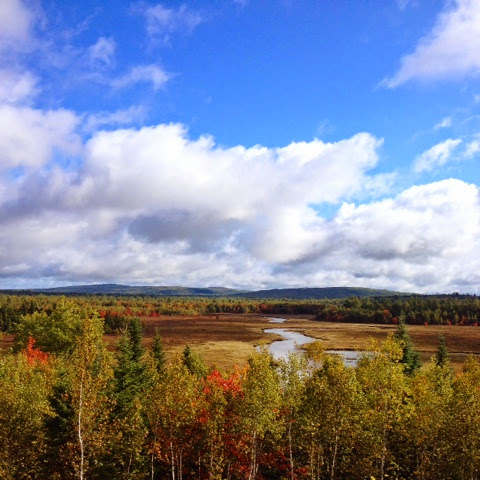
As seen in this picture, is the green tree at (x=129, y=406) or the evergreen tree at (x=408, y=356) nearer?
the green tree at (x=129, y=406)

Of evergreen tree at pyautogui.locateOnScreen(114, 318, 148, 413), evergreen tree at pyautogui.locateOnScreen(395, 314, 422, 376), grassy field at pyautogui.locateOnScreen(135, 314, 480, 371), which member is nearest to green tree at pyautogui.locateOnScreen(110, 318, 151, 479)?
evergreen tree at pyautogui.locateOnScreen(114, 318, 148, 413)

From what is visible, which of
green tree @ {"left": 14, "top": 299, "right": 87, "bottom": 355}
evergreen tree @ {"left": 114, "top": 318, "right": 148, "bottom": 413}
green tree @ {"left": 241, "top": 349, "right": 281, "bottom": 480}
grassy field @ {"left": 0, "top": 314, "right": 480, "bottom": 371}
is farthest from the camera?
grassy field @ {"left": 0, "top": 314, "right": 480, "bottom": 371}

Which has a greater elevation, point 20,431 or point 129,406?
point 20,431

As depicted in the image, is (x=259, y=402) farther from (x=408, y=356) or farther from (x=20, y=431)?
(x=408, y=356)

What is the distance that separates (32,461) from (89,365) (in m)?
10.4

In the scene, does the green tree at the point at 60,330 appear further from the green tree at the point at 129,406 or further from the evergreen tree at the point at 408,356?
the evergreen tree at the point at 408,356

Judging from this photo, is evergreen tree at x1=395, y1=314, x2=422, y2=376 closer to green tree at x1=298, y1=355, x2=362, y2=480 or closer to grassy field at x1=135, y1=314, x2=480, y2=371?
green tree at x1=298, y1=355, x2=362, y2=480

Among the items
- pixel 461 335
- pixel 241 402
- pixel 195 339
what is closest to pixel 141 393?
pixel 241 402

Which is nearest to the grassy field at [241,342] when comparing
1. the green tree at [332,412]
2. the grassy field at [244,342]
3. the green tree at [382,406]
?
the grassy field at [244,342]

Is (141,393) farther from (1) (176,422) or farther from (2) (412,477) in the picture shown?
(2) (412,477)

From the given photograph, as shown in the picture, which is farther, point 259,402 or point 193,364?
point 193,364

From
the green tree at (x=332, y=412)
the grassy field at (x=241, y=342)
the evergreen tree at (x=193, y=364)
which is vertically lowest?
the grassy field at (x=241, y=342)

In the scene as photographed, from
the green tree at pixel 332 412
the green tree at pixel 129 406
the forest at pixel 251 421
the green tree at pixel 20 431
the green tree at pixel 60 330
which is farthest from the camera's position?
the green tree at pixel 60 330

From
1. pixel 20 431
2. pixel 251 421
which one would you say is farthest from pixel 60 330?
pixel 251 421
